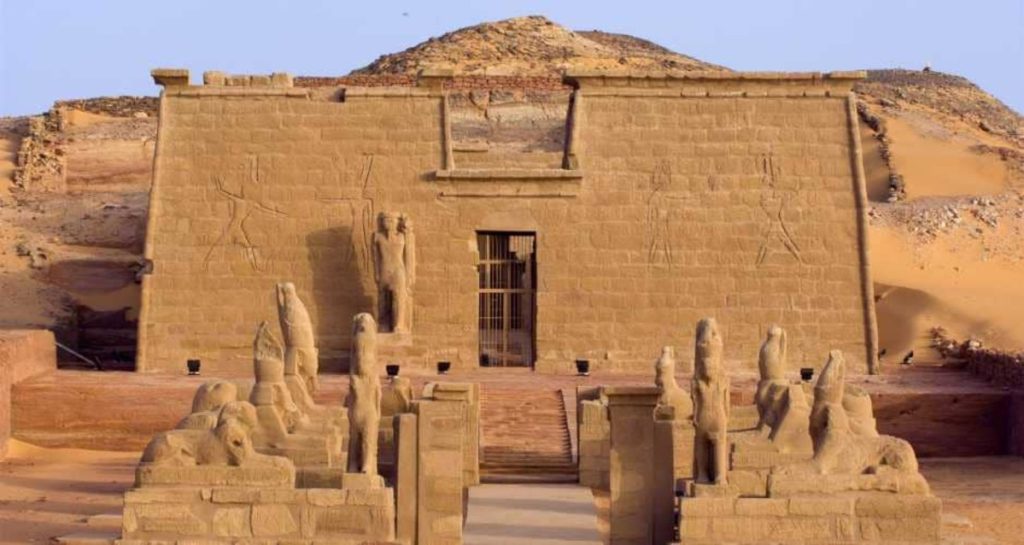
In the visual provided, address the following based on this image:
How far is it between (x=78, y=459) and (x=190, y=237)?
4.74m

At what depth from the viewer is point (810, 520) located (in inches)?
685

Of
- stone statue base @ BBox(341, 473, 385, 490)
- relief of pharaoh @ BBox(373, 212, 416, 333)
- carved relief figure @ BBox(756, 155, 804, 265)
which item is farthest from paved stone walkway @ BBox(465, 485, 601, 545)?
carved relief figure @ BBox(756, 155, 804, 265)

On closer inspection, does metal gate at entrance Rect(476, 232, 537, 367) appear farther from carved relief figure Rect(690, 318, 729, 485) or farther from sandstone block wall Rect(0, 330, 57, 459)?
carved relief figure Rect(690, 318, 729, 485)

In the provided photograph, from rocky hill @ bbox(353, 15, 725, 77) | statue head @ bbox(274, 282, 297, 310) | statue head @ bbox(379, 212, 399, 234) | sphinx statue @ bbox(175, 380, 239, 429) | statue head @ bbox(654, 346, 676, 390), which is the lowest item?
sphinx statue @ bbox(175, 380, 239, 429)

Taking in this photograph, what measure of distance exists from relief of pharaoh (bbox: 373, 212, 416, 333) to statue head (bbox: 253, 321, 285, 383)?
7.78 meters

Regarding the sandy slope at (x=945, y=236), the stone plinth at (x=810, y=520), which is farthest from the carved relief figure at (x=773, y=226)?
the stone plinth at (x=810, y=520)

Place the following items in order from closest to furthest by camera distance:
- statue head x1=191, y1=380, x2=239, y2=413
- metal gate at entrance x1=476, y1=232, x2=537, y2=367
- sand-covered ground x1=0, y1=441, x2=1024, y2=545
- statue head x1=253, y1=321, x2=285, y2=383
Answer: sand-covered ground x1=0, y1=441, x2=1024, y2=545, statue head x1=253, y1=321, x2=285, y2=383, statue head x1=191, y1=380, x2=239, y2=413, metal gate at entrance x1=476, y1=232, x2=537, y2=367

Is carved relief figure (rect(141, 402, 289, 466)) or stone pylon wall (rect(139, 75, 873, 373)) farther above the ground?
stone pylon wall (rect(139, 75, 873, 373))

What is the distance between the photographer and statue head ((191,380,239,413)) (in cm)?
2003

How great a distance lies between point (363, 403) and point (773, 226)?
1227 centimetres

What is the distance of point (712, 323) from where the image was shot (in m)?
18.2

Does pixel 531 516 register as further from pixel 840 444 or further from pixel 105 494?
pixel 105 494

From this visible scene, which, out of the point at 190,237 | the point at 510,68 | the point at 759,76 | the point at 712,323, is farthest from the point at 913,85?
the point at 712,323

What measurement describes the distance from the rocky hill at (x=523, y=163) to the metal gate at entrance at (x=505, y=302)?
10.6 feet
